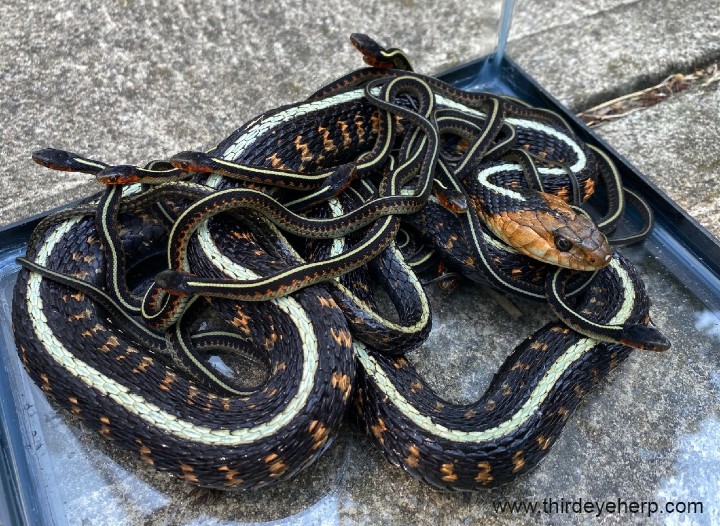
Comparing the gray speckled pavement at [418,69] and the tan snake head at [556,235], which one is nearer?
the gray speckled pavement at [418,69]

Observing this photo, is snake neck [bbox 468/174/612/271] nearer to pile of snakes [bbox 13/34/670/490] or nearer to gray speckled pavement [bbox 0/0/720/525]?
pile of snakes [bbox 13/34/670/490]

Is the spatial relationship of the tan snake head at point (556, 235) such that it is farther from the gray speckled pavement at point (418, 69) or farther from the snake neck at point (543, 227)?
the gray speckled pavement at point (418, 69)

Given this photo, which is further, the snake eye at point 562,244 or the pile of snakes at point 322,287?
the snake eye at point 562,244

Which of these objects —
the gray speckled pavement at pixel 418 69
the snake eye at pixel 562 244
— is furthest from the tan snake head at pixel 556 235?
the gray speckled pavement at pixel 418 69

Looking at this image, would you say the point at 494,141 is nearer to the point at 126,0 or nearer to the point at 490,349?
the point at 490,349

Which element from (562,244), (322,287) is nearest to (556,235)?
(562,244)

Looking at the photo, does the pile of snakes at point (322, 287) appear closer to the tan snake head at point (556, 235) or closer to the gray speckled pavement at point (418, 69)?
the tan snake head at point (556, 235)

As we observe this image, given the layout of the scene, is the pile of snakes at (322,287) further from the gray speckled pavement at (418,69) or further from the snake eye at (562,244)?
the gray speckled pavement at (418,69)

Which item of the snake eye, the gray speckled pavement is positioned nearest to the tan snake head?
the snake eye
